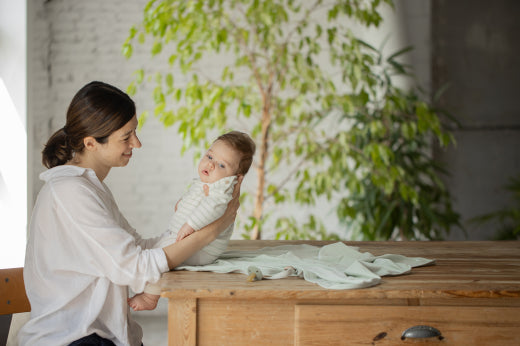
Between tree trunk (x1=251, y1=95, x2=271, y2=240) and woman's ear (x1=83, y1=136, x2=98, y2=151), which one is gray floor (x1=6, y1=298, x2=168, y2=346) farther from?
woman's ear (x1=83, y1=136, x2=98, y2=151)

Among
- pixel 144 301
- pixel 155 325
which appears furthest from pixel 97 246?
pixel 155 325

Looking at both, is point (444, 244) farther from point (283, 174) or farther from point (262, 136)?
point (283, 174)

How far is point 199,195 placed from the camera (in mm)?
1645

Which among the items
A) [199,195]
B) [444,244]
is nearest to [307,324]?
[199,195]

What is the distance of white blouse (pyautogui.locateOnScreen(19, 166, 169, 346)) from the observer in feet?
4.84

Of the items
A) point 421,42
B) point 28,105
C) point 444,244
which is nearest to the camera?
point 444,244

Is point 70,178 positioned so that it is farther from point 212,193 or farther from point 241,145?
point 241,145

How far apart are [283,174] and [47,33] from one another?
2.23 metres

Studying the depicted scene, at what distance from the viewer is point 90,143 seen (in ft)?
5.35

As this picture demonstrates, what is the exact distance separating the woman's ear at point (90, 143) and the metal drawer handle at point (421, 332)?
104 cm

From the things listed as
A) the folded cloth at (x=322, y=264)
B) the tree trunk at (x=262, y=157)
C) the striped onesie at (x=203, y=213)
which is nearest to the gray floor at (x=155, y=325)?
the tree trunk at (x=262, y=157)

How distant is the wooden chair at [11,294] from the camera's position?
1698 millimetres

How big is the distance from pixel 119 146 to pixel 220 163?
0.32 metres

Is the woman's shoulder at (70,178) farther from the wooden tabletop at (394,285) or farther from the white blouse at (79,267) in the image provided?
the wooden tabletop at (394,285)
